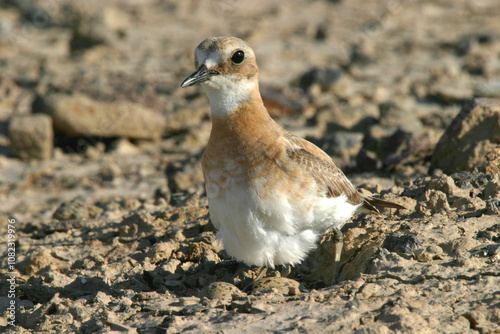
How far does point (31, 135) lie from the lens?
1161 centimetres

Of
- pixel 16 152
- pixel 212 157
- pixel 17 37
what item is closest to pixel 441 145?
pixel 212 157

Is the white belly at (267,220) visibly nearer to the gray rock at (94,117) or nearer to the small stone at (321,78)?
the gray rock at (94,117)

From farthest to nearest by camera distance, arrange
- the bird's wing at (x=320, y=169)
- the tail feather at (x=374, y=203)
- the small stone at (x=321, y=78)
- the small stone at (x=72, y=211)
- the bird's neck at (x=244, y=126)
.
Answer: the small stone at (x=321, y=78), the small stone at (x=72, y=211), the tail feather at (x=374, y=203), the bird's wing at (x=320, y=169), the bird's neck at (x=244, y=126)

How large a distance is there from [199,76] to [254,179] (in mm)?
1066

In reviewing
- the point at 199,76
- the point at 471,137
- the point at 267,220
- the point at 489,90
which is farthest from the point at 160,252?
the point at 489,90

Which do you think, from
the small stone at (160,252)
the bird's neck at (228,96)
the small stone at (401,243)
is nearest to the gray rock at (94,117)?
the small stone at (160,252)

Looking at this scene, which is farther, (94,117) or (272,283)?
(94,117)

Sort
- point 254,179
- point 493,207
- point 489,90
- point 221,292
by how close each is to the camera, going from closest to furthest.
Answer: point 221,292 < point 254,179 < point 493,207 < point 489,90

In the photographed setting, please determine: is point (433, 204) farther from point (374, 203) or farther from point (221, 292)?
point (221, 292)

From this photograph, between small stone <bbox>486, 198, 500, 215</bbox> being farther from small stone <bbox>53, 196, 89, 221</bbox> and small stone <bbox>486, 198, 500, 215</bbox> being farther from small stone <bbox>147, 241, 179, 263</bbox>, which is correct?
small stone <bbox>53, 196, 89, 221</bbox>

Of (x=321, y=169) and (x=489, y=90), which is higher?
(x=489, y=90)

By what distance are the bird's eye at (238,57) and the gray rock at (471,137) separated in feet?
12.2

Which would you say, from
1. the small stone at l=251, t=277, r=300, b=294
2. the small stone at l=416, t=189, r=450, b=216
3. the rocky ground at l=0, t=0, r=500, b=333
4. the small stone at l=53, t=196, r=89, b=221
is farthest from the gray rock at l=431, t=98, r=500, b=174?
the small stone at l=53, t=196, r=89, b=221

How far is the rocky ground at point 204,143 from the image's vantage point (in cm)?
531
